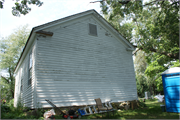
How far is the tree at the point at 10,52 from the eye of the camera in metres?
25.8

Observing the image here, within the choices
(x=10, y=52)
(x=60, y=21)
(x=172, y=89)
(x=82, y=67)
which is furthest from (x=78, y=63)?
(x=10, y=52)

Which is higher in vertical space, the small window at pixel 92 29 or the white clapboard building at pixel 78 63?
the small window at pixel 92 29

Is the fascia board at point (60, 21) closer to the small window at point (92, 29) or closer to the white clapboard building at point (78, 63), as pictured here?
the white clapboard building at point (78, 63)

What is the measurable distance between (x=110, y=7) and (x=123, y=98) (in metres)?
7.83

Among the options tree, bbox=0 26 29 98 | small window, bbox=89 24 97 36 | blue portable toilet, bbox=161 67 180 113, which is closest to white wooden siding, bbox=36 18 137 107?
small window, bbox=89 24 97 36

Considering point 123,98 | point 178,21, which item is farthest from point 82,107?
point 178,21

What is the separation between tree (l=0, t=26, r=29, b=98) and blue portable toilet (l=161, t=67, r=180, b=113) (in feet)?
84.5

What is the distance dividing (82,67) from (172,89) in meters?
5.86

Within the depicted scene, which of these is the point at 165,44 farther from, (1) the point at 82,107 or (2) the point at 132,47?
(1) the point at 82,107

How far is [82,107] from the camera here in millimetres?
9266

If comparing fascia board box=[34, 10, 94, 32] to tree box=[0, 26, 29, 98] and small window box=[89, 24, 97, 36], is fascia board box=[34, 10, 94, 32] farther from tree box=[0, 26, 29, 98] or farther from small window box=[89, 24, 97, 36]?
tree box=[0, 26, 29, 98]

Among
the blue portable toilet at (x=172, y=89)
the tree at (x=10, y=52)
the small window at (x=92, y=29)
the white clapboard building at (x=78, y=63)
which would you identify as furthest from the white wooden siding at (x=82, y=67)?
the tree at (x=10, y=52)

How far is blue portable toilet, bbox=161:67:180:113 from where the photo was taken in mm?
8336

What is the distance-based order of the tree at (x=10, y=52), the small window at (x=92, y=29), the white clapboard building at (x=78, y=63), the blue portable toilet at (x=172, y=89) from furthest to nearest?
the tree at (x=10, y=52) → the small window at (x=92, y=29) → the white clapboard building at (x=78, y=63) → the blue portable toilet at (x=172, y=89)
